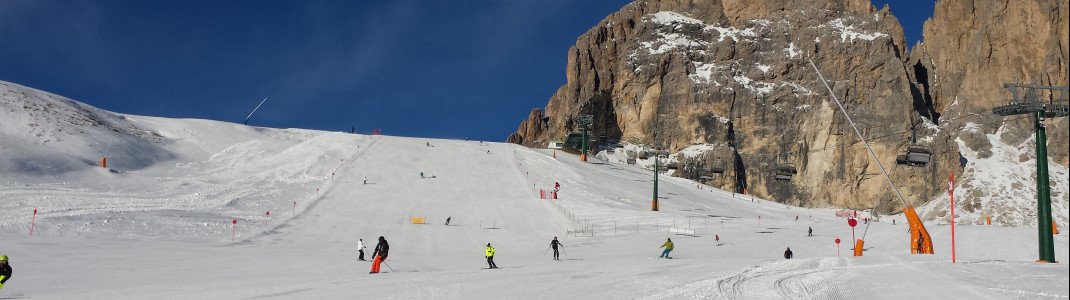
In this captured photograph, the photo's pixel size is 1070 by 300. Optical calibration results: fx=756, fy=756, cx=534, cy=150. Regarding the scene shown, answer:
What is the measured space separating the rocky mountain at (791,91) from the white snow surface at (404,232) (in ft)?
151

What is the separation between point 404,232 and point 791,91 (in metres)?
105

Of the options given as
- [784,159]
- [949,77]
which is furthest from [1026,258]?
[949,77]

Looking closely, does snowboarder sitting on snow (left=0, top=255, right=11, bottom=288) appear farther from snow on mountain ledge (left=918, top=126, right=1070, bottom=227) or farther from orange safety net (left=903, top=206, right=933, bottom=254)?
snow on mountain ledge (left=918, top=126, right=1070, bottom=227)

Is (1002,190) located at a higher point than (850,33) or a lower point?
lower

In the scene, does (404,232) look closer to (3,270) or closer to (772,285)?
(3,270)

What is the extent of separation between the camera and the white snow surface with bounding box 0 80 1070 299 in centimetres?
1612

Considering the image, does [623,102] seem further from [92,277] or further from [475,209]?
[92,277]

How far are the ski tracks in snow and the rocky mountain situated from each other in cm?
9777

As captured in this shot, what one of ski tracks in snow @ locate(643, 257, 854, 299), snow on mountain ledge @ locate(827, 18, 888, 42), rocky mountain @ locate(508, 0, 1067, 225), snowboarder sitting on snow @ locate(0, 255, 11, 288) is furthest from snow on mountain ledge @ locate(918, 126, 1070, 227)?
snowboarder sitting on snow @ locate(0, 255, 11, 288)

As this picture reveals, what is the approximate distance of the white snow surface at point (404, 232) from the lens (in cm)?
1612

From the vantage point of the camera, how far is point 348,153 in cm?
7062

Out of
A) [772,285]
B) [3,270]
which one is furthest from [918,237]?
[3,270]

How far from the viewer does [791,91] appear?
Answer: 13075cm

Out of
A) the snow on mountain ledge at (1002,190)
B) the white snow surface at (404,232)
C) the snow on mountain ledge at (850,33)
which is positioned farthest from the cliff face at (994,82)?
the white snow surface at (404,232)
